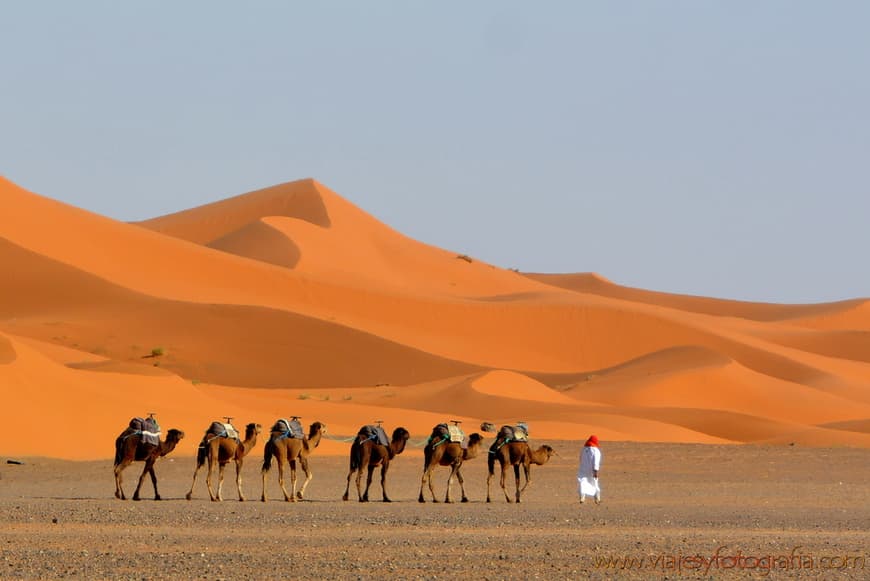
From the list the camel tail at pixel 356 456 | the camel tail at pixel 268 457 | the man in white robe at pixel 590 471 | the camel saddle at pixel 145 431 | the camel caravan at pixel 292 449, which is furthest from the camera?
the camel tail at pixel 356 456

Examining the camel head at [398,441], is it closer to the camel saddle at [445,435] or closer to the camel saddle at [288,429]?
the camel saddle at [445,435]

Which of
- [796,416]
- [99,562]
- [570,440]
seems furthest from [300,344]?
[99,562]

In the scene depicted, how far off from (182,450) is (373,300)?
43766 millimetres

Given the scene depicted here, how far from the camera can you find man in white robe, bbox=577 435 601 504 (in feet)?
77.6

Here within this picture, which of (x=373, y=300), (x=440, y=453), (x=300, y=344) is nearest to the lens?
(x=440, y=453)

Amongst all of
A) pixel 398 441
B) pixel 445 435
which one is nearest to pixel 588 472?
pixel 445 435

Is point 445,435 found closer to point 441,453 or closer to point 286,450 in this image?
point 441,453

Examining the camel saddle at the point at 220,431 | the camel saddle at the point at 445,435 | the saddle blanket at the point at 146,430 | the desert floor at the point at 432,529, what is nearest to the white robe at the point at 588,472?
the desert floor at the point at 432,529

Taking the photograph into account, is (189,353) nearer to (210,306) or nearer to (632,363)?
Answer: (210,306)

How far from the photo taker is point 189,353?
60250 mm

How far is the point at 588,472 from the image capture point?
2381 cm

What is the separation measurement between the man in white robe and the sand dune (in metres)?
11.6

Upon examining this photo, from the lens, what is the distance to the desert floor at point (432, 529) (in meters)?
14.6

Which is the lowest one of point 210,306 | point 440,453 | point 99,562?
point 99,562
